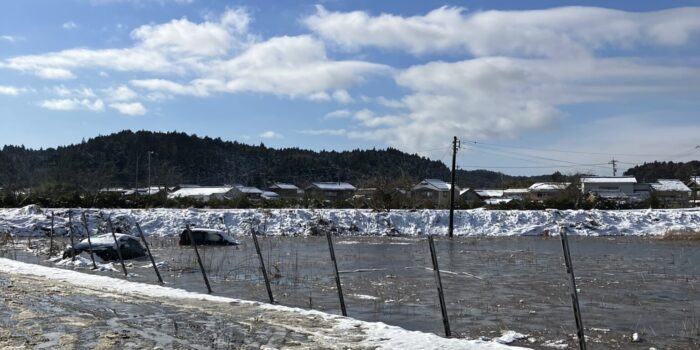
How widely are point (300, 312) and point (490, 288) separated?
22.9 ft

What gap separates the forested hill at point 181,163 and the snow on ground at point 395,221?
80063 mm

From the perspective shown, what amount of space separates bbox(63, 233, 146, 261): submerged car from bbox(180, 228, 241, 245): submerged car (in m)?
7.22

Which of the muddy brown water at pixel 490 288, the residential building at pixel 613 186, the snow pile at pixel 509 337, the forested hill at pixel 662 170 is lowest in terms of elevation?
the muddy brown water at pixel 490 288

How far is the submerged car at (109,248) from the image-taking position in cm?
2334

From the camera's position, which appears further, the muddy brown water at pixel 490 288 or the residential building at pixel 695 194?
the residential building at pixel 695 194

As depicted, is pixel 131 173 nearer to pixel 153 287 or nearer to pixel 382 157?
pixel 382 157

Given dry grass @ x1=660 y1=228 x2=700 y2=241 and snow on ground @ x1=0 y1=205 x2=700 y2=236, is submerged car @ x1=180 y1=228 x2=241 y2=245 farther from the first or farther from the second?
dry grass @ x1=660 y1=228 x2=700 y2=241

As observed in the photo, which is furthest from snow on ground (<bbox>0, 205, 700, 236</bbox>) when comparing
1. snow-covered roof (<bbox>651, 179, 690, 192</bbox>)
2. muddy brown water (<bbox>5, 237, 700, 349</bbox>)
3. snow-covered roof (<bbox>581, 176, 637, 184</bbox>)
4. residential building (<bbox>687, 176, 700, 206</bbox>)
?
snow-covered roof (<bbox>651, 179, 690, 192</bbox>)

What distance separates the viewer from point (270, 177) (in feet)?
600

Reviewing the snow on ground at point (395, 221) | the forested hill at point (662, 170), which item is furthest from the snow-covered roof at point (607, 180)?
the snow on ground at point (395, 221)

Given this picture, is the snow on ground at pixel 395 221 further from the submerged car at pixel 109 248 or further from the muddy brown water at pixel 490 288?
the submerged car at pixel 109 248

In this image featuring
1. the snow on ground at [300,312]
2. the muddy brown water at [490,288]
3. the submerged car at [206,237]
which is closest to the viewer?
the snow on ground at [300,312]

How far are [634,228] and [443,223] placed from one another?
52.6ft

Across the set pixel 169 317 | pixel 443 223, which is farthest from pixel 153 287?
pixel 443 223
